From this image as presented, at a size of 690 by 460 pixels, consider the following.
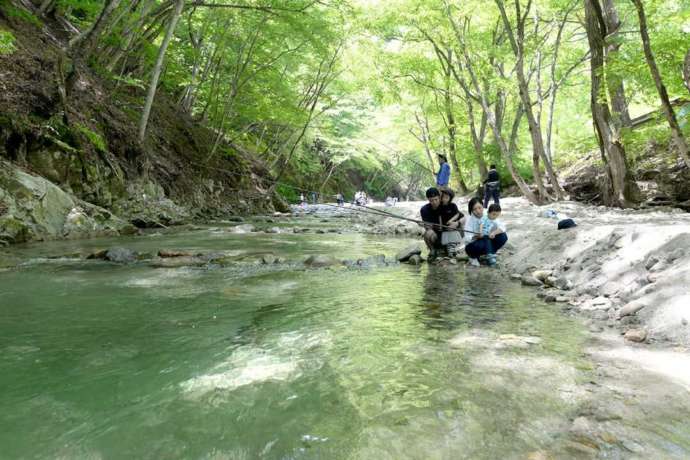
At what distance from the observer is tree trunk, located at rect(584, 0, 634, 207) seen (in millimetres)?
9664

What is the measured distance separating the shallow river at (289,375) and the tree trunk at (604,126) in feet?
27.1

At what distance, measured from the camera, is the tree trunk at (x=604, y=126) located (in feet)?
31.7

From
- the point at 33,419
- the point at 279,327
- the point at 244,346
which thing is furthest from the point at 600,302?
the point at 33,419

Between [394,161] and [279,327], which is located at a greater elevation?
[394,161]

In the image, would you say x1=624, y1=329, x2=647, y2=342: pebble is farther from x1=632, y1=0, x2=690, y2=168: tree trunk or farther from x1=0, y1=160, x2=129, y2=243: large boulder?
x1=0, y1=160, x2=129, y2=243: large boulder

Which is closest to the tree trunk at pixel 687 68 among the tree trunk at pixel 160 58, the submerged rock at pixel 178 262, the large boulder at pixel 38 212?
the submerged rock at pixel 178 262

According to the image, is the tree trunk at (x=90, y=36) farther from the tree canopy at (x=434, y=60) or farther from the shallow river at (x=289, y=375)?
the shallow river at (x=289, y=375)

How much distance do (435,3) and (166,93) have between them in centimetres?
1231

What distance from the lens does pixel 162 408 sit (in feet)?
6.03

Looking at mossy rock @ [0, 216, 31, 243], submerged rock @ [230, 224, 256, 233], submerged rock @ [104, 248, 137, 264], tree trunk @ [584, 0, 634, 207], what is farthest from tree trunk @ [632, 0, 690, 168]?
mossy rock @ [0, 216, 31, 243]

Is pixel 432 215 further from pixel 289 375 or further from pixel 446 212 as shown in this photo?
pixel 289 375

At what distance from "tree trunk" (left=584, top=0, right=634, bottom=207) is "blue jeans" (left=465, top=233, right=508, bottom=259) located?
5.35 metres

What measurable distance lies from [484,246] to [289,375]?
4664 millimetres

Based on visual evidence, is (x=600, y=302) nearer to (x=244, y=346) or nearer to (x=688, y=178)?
(x=244, y=346)
